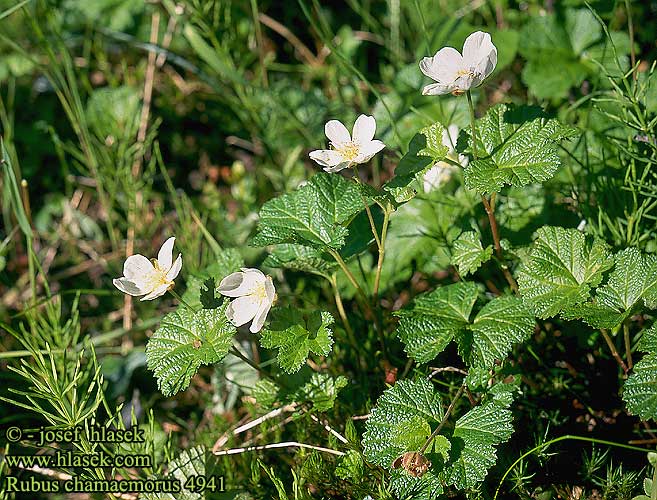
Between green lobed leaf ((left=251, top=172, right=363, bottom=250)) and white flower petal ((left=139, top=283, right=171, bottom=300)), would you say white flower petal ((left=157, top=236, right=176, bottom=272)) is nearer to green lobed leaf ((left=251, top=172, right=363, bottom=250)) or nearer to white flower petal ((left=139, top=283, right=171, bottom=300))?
white flower petal ((left=139, top=283, right=171, bottom=300))

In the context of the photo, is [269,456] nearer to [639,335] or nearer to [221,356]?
[221,356]

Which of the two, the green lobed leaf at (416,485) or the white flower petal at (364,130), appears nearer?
the green lobed leaf at (416,485)

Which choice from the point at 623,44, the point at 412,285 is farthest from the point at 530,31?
the point at 412,285

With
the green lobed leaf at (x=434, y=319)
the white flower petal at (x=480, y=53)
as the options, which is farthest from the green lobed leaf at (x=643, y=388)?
the white flower petal at (x=480, y=53)

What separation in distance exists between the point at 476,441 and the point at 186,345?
72 cm

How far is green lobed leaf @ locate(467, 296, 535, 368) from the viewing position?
170 cm

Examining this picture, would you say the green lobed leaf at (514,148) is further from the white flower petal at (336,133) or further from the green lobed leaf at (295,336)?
the green lobed leaf at (295,336)

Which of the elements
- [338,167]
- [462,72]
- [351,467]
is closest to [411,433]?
[351,467]

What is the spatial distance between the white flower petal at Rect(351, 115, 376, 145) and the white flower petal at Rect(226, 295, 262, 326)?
1.59ft

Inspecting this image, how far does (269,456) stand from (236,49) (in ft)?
5.40

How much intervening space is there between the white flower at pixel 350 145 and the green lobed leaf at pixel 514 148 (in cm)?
26

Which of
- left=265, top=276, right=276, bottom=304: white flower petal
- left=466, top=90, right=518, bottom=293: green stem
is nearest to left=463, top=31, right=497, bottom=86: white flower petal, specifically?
left=466, top=90, right=518, bottom=293: green stem

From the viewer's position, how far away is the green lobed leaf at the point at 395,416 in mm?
1654

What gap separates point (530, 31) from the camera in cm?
258
